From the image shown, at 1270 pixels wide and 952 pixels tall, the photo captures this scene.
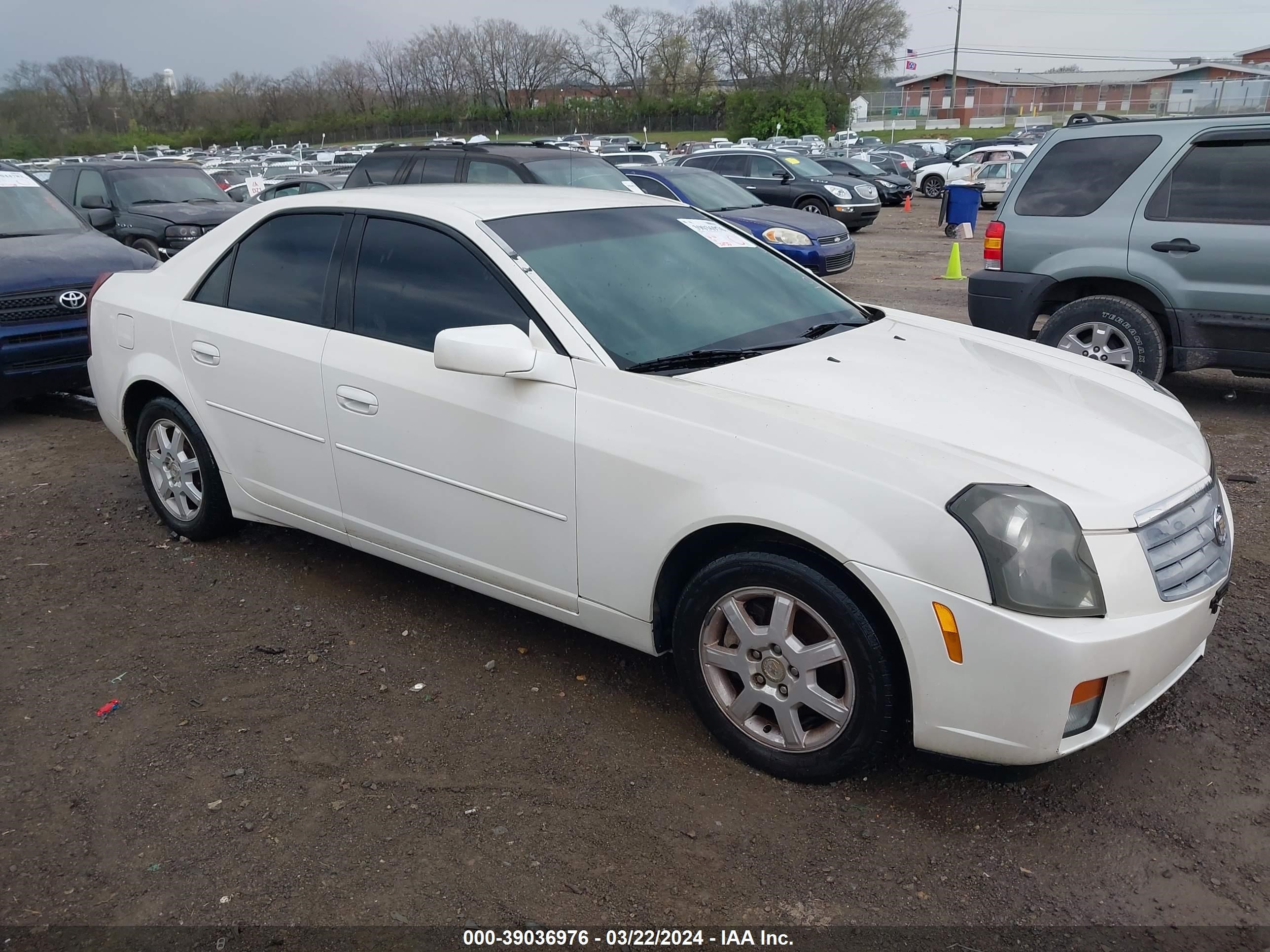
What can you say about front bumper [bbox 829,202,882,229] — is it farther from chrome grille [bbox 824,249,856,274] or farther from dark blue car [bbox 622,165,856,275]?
chrome grille [bbox 824,249,856,274]

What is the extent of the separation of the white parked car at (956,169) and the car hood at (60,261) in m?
23.6

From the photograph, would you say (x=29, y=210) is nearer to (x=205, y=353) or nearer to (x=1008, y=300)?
(x=205, y=353)

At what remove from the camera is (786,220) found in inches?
495

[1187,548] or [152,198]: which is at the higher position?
[152,198]

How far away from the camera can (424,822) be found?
9.17 feet

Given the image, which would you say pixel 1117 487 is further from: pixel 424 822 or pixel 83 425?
pixel 83 425

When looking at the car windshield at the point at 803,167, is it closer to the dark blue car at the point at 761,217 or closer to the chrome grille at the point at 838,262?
the dark blue car at the point at 761,217

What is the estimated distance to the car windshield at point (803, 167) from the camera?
19188mm

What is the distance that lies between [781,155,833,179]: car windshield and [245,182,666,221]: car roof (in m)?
15.6

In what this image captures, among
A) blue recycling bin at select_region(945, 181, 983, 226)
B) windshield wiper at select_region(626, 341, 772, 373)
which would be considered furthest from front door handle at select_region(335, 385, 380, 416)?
blue recycling bin at select_region(945, 181, 983, 226)

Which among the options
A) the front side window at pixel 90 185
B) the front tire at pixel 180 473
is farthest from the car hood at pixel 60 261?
the front side window at pixel 90 185

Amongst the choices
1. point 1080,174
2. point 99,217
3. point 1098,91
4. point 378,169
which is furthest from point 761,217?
point 1098,91

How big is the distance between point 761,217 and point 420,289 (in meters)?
9.54

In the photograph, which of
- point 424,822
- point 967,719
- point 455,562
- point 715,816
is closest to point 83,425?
point 455,562
